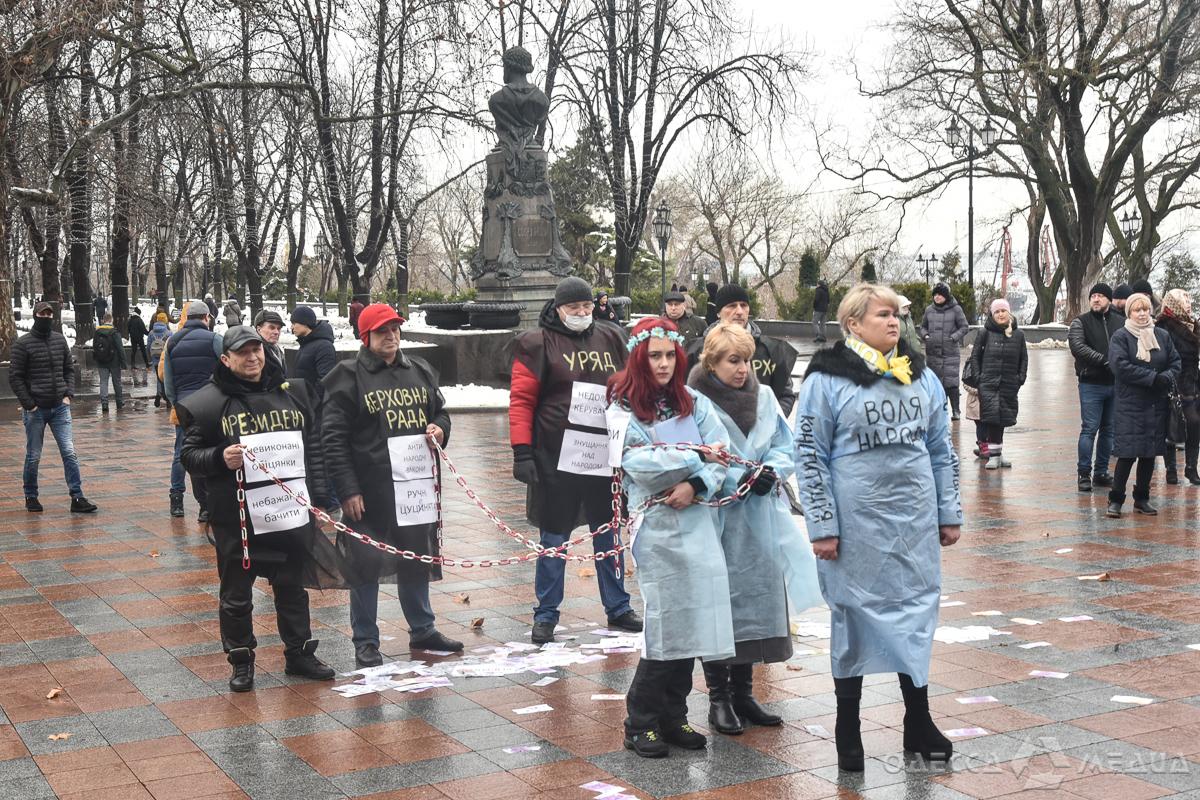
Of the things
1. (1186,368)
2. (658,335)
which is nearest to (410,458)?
(658,335)

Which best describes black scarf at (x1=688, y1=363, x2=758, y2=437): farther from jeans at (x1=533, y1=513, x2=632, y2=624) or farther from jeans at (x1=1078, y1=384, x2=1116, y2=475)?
jeans at (x1=1078, y1=384, x2=1116, y2=475)

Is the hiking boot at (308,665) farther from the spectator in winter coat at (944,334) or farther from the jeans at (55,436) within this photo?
the spectator in winter coat at (944,334)

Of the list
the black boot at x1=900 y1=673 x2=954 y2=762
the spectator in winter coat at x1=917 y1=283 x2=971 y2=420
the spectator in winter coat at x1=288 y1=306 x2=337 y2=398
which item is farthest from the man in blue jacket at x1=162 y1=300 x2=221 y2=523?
the spectator in winter coat at x1=917 y1=283 x2=971 y2=420

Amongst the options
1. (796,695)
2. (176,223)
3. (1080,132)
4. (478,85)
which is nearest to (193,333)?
(796,695)

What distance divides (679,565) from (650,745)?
69 cm

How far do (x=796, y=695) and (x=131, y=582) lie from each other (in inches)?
194

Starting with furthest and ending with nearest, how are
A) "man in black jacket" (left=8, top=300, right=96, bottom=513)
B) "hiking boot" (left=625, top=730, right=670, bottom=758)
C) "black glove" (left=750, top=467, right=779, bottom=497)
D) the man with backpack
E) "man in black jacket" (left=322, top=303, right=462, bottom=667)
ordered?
the man with backpack
"man in black jacket" (left=8, top=300, right=96, bottom=513)
"man in black jacket" (left=322, top=303, right=462, bottom=667)
"black glove" (left=750, top=467, right=779, bottom=497)
"hiking boot" (left=625, top=730, right=670, bottom=758)

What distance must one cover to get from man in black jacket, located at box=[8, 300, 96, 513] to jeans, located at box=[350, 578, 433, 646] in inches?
246

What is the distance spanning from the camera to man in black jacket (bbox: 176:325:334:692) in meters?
6.65

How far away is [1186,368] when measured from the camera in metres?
13.0

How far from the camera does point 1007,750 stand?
17.5 ft

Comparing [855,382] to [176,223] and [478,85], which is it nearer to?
[478,85]

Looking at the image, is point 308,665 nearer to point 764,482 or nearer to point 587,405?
point 587,405

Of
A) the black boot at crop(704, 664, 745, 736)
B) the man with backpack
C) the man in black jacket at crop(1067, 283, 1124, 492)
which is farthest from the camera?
the man with backpack
